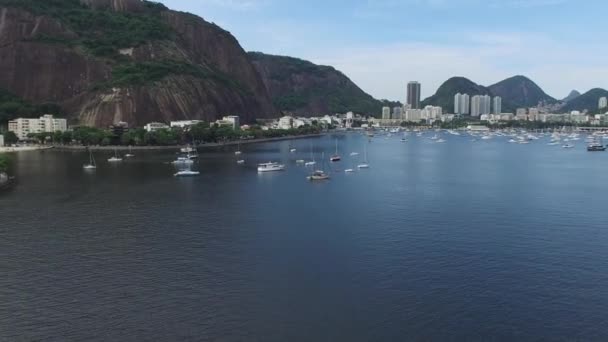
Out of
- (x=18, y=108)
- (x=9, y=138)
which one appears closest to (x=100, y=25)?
(x=18, y=108)

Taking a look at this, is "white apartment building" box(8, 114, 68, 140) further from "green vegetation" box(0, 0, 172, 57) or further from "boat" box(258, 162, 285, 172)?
"boat" box(258, 162, 285, 172)

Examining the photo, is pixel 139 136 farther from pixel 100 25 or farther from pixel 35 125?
pixel 100 25

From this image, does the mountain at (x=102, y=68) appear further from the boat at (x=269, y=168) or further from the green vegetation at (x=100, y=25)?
the boat at (x=269, y=168)

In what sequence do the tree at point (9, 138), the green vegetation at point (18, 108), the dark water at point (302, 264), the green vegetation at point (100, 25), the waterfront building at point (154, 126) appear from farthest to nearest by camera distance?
the green vegetation at point (100, 25) < the green vegetation at point (18, 108) < the waterfront building at point (154, 126) < the tree at point (9, 138) < the dark water at point (302, 264)

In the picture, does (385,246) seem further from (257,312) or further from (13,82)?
(13,82)

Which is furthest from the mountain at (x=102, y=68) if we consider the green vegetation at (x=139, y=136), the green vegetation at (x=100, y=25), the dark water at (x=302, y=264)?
the dark water at (x=302, y=264)

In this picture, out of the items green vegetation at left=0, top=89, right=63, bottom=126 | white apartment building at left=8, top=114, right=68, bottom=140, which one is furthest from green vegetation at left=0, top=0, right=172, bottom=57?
white apartment building at left=8, top=114, right=68, bottom=140

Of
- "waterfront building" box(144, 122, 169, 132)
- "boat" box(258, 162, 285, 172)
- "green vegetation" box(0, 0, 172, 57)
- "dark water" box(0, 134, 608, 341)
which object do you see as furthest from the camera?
"green vegetation" box(0, 0, 172, 57)
